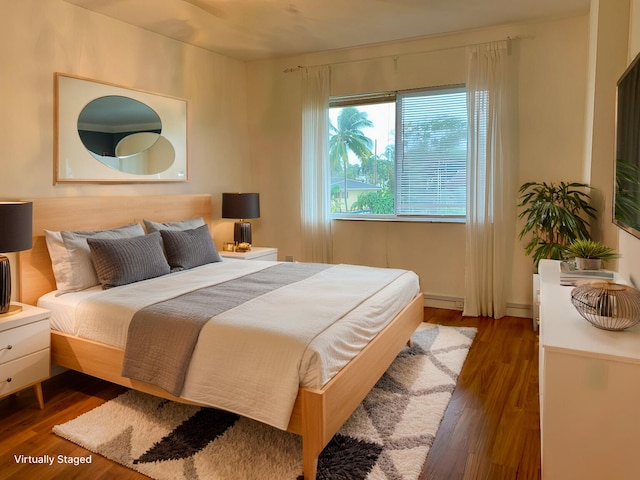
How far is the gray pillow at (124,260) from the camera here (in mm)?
3045

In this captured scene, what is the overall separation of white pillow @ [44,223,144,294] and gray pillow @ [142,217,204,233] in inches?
25.2

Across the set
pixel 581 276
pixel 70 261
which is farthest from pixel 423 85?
pixel 70 261

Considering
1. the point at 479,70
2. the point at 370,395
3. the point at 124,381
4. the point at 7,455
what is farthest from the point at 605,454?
the point at 479,70

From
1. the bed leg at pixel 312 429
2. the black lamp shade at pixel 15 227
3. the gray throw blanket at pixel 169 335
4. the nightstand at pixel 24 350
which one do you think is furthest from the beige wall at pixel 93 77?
the bed leg at pixel 312 429

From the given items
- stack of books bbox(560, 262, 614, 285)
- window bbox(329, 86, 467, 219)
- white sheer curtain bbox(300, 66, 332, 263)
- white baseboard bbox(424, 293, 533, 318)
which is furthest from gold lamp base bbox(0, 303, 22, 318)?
white baseboard bbox(424, 293, 533, 318)

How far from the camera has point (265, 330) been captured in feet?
6.92

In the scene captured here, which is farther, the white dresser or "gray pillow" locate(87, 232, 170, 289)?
"gray pillow" locate(87, 232, 170, 289)

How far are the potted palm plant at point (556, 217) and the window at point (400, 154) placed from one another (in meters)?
0.76

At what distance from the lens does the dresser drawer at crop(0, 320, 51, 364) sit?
2.46 meters

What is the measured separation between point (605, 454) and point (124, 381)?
225 centimetres

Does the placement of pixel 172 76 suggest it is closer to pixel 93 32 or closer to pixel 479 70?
pixel 93 32

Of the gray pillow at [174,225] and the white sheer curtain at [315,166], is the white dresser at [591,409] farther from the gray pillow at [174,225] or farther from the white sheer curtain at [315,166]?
the white sheer curtain at [315,166]

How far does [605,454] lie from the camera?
1.57 metres

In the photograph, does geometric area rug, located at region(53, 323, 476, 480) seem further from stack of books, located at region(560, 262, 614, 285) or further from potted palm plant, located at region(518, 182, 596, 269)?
potted palm plant, located at region(518, 182, 596, 269)
